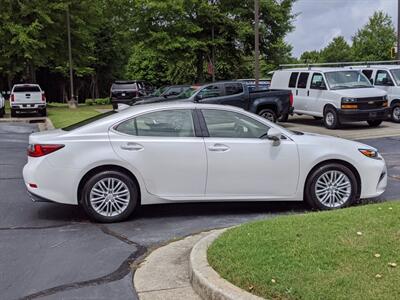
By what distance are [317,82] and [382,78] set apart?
118 inches

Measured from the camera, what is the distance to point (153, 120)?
7.36 m

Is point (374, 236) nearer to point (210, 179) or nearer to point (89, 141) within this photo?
point (210, 179)

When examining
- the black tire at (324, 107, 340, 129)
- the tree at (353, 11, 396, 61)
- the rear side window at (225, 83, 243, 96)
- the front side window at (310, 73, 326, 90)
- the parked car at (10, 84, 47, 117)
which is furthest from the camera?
the tree at (353, 11, 396, 61)

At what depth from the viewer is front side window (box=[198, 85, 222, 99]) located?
18297 mm

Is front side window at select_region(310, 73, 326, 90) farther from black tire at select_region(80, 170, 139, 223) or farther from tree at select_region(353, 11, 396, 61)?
tree at select_region(353, 11, 396, 61)

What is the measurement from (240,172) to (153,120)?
4.24 ft

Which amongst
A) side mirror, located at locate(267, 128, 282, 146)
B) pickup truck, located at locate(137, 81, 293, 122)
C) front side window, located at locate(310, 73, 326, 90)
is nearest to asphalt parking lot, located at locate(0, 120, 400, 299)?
side mirror, located at locate(267, 128, 282, 146)

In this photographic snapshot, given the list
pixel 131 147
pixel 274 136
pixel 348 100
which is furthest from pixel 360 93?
pixel 131 147

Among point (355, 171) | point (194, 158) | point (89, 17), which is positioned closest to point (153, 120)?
point (194, 158)

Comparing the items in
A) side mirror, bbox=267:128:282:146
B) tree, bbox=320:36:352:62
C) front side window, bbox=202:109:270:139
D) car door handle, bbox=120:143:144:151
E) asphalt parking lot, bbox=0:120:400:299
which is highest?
tree, bbox=320:36:352:62

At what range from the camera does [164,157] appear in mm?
7133

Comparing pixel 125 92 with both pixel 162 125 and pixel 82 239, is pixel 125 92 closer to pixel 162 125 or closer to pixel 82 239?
pixel 162 125

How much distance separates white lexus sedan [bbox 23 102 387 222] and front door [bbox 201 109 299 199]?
0.01 metres

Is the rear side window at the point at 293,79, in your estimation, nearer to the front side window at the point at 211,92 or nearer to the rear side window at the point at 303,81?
the rear side window at the point at 303,81
